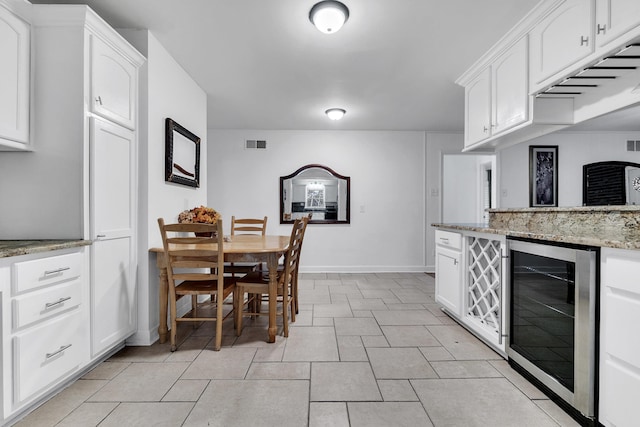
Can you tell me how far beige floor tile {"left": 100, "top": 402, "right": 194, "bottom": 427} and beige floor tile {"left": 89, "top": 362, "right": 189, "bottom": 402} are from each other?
63 mm

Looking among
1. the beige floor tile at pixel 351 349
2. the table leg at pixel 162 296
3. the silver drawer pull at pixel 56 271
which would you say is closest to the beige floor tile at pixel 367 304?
the beige floor tile at pixel 351 349

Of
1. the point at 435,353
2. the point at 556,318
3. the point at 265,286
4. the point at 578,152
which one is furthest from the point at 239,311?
the point at 578,152

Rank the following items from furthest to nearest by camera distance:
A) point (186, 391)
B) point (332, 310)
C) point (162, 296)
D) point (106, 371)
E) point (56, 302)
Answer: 1. point (332, 310)
2. point (162, 296)
3. point (106, 371)
4. point (186, 391)
5. point (56, 302)

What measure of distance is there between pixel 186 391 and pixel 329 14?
8.01 ft

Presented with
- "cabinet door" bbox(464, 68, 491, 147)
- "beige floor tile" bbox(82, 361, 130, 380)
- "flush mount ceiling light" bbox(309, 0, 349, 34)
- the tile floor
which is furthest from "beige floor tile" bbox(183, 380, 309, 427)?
"cabinet door" bbox(464, 68, 491, 147)

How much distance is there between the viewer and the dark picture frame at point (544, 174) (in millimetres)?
3193

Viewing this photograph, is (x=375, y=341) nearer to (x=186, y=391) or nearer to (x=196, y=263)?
(x=186, y=391)

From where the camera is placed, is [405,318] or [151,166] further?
[405,318]

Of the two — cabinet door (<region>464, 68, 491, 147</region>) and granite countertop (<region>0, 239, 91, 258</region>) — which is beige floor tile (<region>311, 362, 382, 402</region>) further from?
cabinet door (<region>464, 68, 491, 147</region>)

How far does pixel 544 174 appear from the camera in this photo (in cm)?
341

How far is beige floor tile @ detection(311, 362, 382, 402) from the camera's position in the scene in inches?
68.1

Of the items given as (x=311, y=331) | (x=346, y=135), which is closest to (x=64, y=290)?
(x=311, y=331)

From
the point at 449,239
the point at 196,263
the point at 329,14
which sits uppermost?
the point at 329,14

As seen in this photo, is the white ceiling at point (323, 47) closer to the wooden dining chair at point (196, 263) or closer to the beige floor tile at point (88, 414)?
the wooden dining chair at point (196, 263)
